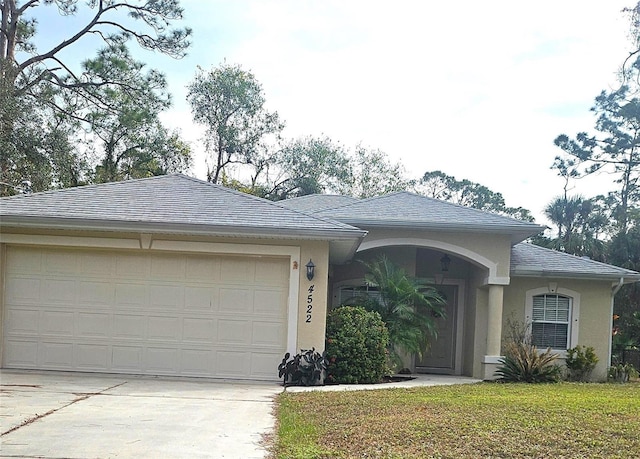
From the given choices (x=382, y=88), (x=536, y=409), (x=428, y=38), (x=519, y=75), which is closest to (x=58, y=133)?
(x=382, y=88)

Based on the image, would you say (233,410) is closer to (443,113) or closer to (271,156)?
(443,113)

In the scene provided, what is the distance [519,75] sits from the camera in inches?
775

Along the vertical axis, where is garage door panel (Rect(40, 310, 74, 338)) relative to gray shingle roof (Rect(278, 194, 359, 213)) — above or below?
below

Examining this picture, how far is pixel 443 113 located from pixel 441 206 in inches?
478

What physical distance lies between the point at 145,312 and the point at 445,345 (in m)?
8.13

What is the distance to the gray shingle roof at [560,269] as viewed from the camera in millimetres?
15367

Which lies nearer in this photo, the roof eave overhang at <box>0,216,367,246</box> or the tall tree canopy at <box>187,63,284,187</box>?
the roof eave overhang at <box>0,216,367,246</box>

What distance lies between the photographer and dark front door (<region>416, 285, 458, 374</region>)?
17.3 meters

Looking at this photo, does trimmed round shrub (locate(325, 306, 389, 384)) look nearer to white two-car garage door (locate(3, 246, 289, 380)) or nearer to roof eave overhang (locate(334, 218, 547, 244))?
white two-car garage door (locate(3, 246, 289, 380))

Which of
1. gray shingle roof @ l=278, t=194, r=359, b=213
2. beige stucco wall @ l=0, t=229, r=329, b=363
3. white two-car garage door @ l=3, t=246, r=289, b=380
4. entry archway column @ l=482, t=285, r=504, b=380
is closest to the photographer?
beige stucco wall @ l=0, t=229, r=329, b=363

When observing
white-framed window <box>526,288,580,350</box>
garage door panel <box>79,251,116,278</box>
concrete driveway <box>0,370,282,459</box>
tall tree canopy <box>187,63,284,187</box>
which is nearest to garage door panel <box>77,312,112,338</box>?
garage door panel <box>79,251,116,278</box>

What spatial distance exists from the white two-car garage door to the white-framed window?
652 centimetres

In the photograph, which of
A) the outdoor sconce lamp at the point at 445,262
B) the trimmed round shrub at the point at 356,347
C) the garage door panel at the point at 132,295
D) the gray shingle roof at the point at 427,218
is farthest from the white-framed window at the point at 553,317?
the garage door panel at the point at 132,295

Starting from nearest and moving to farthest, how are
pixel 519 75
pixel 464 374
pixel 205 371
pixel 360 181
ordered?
1. pixel 205 371
2. pixel 464 374
3. pixel 519 75
4. pixel 360 181
